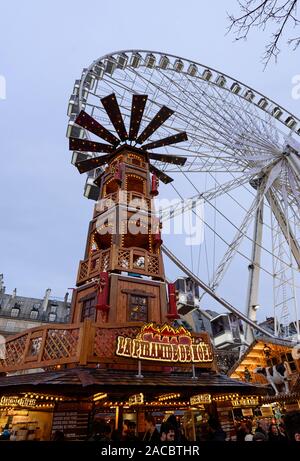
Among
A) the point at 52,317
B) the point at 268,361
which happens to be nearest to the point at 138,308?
the point at 268,361

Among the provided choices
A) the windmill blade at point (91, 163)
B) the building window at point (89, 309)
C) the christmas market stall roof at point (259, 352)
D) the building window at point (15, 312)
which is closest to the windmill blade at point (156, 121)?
the windmill blade at point (91, 163)

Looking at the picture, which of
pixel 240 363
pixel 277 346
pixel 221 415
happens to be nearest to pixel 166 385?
pixel 221 415

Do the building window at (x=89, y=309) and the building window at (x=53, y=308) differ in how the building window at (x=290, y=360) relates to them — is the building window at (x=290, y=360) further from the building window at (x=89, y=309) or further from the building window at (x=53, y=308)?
the building window at (x=53, y=308)

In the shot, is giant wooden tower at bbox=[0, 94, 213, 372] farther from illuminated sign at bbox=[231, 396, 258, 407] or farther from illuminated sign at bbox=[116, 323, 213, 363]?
illuminated sign at bbox=[231, 396, 258, 407]

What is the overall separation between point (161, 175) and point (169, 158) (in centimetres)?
113

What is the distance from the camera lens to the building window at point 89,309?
497 inches

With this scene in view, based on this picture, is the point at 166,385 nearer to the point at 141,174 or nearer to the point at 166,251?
the point at 166,251

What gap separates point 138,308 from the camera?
12.5 meters

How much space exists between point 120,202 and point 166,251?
11.7 feet

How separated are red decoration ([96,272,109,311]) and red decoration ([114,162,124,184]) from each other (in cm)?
510

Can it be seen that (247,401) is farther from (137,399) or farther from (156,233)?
(156,233)

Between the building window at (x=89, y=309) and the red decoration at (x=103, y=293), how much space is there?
991 millimetres

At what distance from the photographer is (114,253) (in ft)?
43.3

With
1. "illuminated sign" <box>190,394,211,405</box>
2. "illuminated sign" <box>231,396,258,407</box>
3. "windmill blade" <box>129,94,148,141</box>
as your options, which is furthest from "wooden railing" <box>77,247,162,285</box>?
"windmill blade" <box>129,94,148,141</box>
